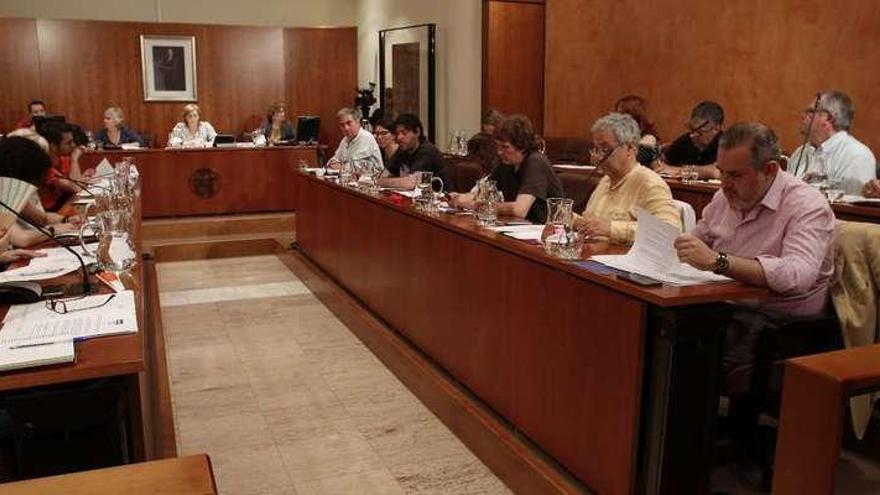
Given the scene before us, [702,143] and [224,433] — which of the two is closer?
[224,433]

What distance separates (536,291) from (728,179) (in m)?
0.69

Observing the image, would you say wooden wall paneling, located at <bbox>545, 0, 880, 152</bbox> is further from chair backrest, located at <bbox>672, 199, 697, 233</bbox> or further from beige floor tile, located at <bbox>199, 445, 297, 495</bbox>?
beige floor tile, located at <bbox>199, 445, 297, 495</bbox>

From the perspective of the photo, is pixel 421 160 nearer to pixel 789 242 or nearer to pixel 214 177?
pixel 789 242

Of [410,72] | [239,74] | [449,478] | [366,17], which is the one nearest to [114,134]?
[239,74]

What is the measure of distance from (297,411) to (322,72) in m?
8.24

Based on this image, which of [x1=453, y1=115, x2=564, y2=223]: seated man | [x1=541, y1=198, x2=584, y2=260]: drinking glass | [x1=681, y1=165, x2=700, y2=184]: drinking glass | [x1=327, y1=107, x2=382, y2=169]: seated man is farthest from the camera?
[x1=327, y1=107, x2=382, y2=169]: seated man

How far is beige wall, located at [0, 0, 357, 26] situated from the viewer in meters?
9.85

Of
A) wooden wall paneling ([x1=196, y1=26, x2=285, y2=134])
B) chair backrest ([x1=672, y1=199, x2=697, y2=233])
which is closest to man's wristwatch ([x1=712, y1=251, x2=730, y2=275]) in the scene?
chair backrest ([x1=672, y1=199, x2=697, y2=233])

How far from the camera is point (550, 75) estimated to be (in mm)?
8312

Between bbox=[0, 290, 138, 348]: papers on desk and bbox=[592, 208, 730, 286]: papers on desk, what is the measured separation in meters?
1.36

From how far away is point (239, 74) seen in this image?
34.1ft

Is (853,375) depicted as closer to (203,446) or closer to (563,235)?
(563,235)

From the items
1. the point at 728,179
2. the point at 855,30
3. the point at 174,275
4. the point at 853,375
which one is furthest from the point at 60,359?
the point at 855,30

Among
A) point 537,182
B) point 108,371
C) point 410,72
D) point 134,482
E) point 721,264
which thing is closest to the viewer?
point 134,482
